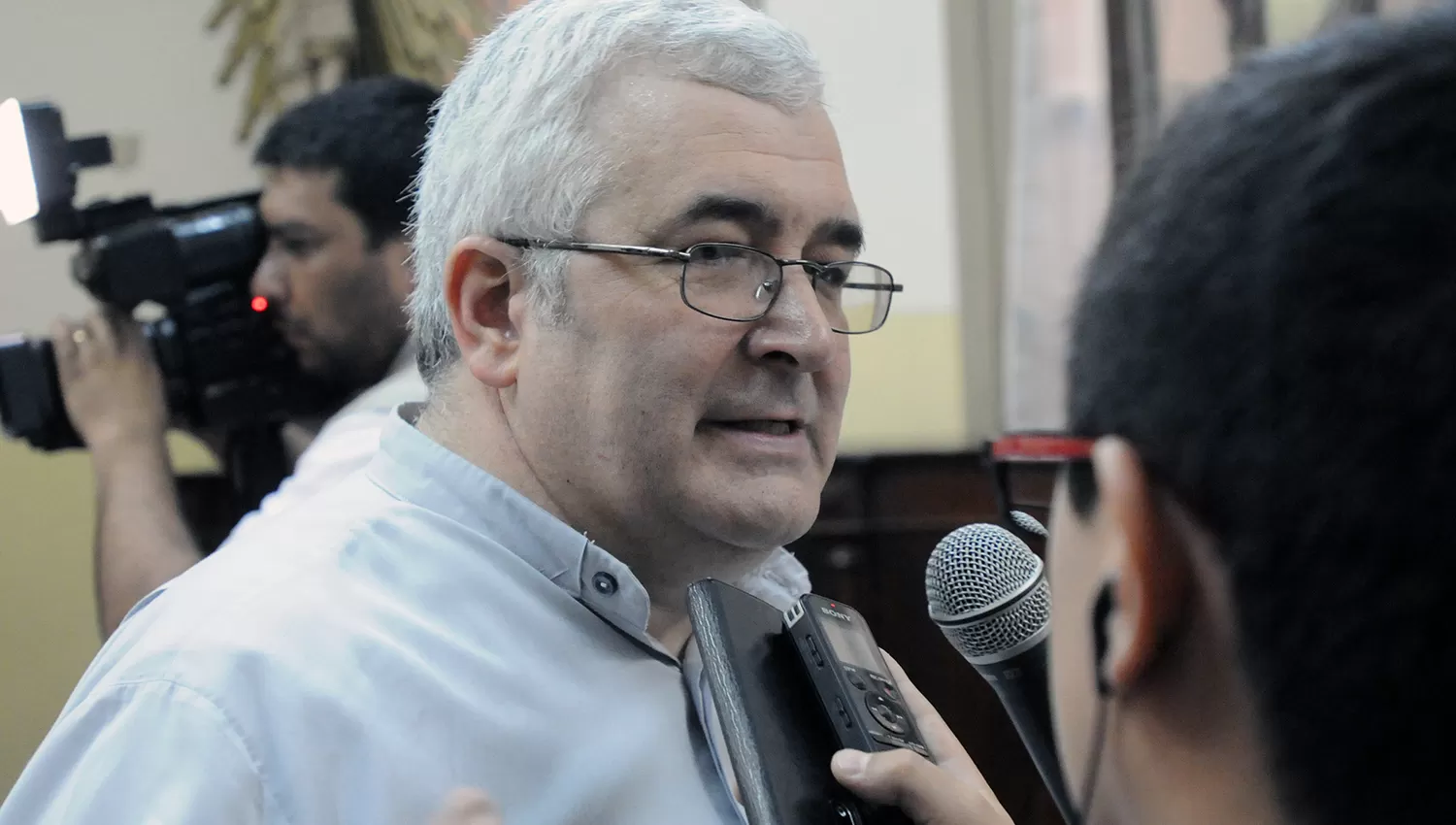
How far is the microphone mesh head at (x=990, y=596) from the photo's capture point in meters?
0.92

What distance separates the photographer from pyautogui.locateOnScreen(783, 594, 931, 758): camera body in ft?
2.83

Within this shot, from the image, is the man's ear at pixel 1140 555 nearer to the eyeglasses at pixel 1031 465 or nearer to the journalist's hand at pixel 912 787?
the eyeglasses at pixel 1031 465

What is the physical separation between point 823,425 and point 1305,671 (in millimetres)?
628

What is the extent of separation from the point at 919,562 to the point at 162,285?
1.03 meters

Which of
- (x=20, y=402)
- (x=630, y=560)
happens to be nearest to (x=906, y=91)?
(x=630, y=560)

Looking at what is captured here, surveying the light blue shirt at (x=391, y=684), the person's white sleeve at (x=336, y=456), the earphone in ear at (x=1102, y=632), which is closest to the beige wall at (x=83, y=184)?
the person's white sleeve at (x=336, y=456)

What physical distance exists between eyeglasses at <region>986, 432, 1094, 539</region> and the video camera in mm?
1249

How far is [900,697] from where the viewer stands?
0.96m

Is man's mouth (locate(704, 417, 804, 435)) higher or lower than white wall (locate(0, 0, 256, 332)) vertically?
lower

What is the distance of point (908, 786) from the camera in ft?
2.66

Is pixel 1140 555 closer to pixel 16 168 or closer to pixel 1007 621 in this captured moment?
pixel 1007 621

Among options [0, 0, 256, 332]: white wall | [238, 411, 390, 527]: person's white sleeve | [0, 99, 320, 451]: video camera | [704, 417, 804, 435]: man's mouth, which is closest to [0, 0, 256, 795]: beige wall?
[0, 0, 256, 332]: white wall

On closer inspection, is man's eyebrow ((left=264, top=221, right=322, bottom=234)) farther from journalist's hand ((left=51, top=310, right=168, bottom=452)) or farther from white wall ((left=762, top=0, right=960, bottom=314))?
white wall ((left=762, top=0, right=960, bottom=314))

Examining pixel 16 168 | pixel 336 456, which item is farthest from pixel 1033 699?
pixel 16 168
